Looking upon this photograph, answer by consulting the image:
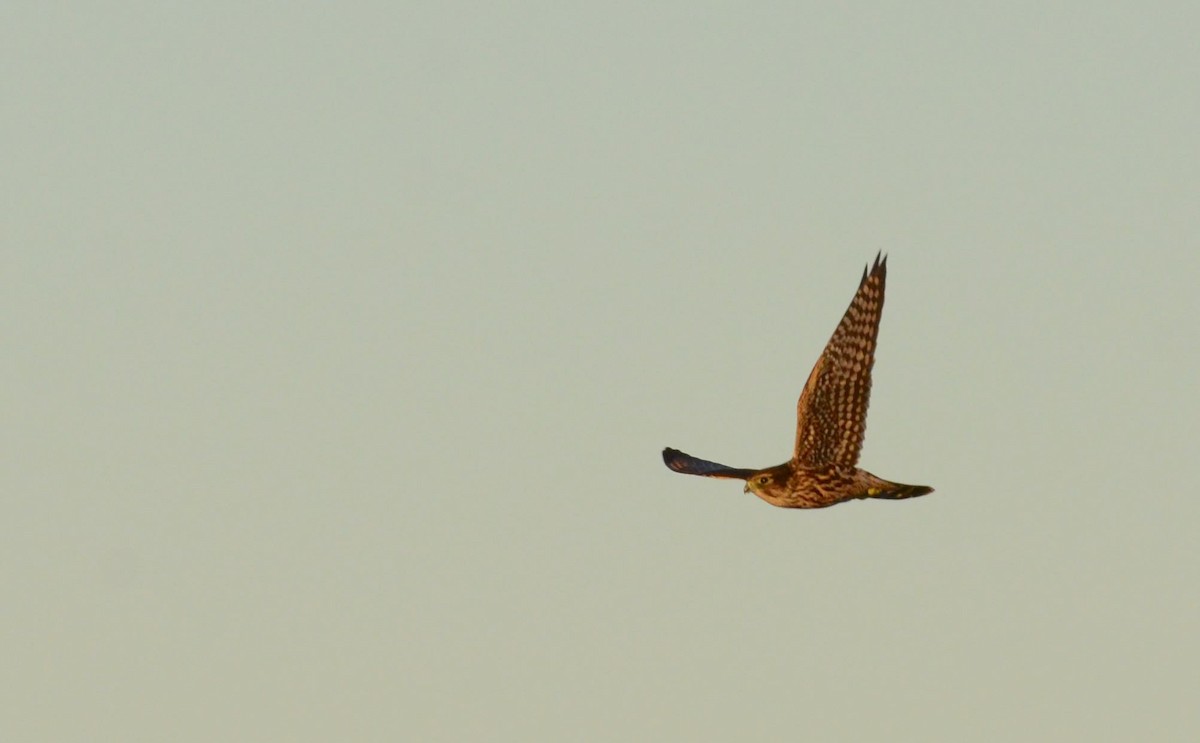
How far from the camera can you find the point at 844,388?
3297 cm

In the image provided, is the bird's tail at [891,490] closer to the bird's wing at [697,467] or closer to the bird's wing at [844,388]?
the bird's wing at [844,388]

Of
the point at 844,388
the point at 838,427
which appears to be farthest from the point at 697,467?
the point at 844,388

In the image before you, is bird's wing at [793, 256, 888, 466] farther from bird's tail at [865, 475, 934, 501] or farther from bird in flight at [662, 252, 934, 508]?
bird's tail at [865, 475, 934, 501]

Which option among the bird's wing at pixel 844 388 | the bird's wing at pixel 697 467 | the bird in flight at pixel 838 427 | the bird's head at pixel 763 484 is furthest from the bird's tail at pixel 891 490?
the bird's wing at pixel 697 467

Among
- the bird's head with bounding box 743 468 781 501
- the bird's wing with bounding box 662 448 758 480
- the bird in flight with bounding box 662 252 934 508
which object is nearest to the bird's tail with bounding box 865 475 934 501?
the bird in flight with bounding box 662 252 934 508

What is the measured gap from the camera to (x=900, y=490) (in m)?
33.2

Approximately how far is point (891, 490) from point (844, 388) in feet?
5.37

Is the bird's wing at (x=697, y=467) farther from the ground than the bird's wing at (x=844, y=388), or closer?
closer

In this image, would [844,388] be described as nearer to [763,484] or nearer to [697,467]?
[763,484]

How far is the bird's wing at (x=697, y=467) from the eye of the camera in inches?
1374

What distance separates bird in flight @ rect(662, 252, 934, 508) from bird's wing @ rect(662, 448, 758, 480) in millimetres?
380

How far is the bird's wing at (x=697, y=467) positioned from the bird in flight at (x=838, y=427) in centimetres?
38

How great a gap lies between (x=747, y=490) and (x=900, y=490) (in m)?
2.40

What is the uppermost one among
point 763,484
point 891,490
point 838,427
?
point 838,427
